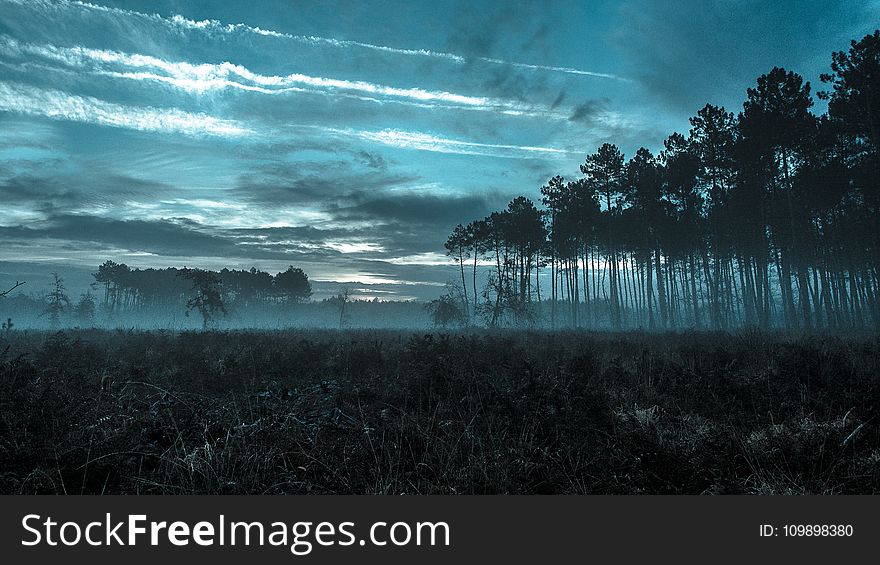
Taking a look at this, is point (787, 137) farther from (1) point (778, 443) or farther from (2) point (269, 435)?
(2) point (269, 435)

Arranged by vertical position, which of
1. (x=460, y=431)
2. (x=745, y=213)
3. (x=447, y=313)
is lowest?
(x=460, y=431)

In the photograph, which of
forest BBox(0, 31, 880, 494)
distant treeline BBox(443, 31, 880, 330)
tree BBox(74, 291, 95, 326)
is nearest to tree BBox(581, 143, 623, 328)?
distant treeline BBox(443, 31, 880, 330)

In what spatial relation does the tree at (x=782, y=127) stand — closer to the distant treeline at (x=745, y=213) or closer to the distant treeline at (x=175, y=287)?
the distant treeline at (x=745, y=213)

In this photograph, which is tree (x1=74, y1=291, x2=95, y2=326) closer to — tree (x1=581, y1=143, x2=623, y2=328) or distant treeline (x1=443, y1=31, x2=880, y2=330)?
distant treeline (x1=443, y1=31, x2=880, y2=330)

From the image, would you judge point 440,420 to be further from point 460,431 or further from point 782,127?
point 782,127

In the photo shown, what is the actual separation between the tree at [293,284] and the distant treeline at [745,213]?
58.7 m

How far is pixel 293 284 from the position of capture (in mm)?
96625

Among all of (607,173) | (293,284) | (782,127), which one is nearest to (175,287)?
(293,284)

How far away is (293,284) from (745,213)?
87.3 m

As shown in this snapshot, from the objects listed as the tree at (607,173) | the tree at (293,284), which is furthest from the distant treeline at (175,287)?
the tree at (607,173)

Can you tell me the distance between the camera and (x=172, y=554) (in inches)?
92.6

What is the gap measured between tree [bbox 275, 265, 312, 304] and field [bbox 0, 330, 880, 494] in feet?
300

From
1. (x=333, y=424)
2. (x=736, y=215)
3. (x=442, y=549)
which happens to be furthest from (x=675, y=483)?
(x=736, y=215)

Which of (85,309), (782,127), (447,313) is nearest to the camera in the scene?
(782,127)
